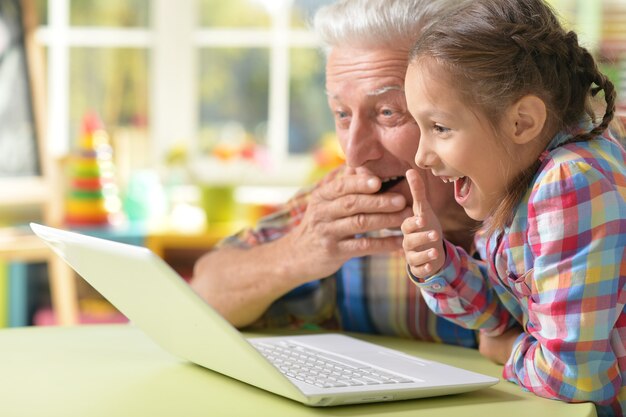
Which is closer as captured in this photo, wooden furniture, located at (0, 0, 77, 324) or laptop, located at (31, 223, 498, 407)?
laptop, located at (31, 223, 498, 407)

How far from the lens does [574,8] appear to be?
370 cm

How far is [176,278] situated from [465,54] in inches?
15.1

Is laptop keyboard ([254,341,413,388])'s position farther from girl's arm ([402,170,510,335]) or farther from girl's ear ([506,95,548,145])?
girl's ear ([506,95,548,145])

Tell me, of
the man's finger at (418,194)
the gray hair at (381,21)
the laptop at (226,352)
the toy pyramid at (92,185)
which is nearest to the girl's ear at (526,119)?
the man's finger at (418,194)

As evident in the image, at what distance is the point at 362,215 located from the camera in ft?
4.63

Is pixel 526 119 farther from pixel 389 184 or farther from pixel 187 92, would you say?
pixel 187 92

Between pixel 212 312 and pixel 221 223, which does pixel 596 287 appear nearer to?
pixel 212 312

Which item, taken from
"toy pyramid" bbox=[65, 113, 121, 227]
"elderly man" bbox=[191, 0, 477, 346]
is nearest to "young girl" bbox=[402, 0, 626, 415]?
"elderly man" bbox=[191, 0, 477, 346]

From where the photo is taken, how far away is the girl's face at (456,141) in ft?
3.35

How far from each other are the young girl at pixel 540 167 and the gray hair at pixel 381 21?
0.34 meters

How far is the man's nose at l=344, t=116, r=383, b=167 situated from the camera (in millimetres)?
1424

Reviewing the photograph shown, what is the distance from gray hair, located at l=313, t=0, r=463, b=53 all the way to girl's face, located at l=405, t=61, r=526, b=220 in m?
0.35

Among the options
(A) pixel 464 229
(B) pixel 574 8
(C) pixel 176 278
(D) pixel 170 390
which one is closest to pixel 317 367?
(D) pixel 170 390

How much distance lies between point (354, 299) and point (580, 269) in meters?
0.67
